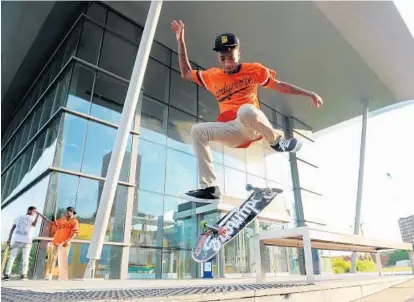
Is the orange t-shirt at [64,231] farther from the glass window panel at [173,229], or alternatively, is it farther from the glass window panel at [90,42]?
the glass window panel at [90,42]

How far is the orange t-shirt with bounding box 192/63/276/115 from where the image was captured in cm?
358

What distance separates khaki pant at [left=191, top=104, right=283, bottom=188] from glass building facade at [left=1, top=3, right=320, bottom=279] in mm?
6314

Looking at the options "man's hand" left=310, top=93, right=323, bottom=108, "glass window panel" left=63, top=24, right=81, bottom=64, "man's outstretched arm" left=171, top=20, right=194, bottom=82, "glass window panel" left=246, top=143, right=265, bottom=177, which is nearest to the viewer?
"man's outstretched arm" left=171, top=20, right=194, bottom=82

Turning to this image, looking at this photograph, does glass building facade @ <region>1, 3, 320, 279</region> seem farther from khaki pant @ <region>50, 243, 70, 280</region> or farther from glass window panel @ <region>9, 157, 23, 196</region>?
khaki pant @ <region>50, 243, 70, 280</region>

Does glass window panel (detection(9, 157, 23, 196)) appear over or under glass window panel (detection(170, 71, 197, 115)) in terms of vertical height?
under

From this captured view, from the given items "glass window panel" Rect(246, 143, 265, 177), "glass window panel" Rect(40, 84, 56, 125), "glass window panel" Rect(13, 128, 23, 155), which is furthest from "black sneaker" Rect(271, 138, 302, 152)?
"glass window panel" Rect(13, 128, 23, 155)

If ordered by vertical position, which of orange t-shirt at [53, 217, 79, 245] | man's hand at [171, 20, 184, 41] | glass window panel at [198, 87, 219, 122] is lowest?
orange t-shirt at [53, 217, 79, 245]

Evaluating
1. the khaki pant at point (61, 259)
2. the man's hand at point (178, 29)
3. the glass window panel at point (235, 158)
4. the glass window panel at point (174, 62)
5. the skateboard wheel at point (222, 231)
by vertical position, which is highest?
the glass window panel at point (174, 62)

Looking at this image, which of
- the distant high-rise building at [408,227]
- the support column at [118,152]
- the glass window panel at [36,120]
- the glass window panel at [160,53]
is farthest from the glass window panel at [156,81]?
the distant high-rise building at [408,227]

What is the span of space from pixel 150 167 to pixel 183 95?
4.25 meters

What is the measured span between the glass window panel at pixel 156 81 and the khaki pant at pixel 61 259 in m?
6.84

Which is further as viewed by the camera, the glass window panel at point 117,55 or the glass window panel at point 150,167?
the glass window panel at point 117,55

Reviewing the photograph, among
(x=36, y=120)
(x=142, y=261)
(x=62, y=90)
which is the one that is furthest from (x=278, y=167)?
(x=36, y=120)

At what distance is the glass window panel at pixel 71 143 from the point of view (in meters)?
9.09
